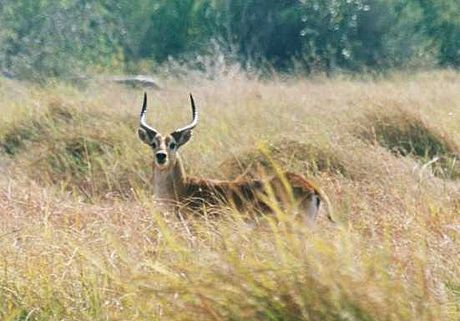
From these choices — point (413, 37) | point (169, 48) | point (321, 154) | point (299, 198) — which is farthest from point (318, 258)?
point (169, 48)

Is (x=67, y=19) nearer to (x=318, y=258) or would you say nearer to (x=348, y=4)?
(x=348, y=4)

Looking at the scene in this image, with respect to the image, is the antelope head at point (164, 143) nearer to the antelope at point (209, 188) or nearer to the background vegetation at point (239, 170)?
the antelope at point (209, 188)

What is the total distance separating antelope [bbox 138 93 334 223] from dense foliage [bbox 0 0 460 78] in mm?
14739

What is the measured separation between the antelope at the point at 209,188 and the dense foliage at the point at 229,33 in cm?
1474

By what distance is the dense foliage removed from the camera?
25.6m

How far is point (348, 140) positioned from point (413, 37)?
1813cm

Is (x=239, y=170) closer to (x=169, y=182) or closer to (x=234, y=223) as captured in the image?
(x=169, y=182)

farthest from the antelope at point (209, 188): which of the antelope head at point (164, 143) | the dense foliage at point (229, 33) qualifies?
the dense foliage at point (229, 33)

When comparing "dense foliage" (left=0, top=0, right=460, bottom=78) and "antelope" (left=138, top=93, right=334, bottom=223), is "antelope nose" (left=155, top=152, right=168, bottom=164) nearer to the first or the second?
"antelope" (left=138, top=93, right=334, bottom=223)

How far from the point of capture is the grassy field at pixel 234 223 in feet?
14.8

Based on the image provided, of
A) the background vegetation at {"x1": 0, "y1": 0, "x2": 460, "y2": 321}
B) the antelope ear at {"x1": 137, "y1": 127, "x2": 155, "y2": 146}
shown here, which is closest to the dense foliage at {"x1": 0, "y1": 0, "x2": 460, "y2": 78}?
the background vegetation at {"x1": 0, "y1": 0, "x2": 460, "y2": 321}

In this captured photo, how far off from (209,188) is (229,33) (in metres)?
19.4

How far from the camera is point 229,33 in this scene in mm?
27844

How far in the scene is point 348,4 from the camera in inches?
1094
